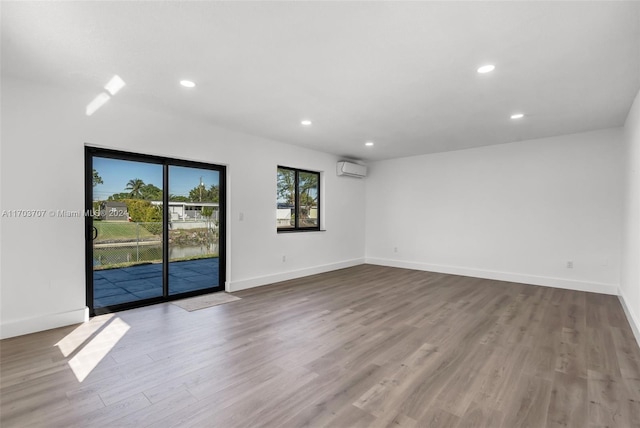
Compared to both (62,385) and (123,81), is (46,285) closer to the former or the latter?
(62,385)

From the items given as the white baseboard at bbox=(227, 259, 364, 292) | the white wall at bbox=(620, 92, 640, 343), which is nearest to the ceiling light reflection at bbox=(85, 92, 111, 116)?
the white baseboard at bbox=(227, 259, 364, 292)

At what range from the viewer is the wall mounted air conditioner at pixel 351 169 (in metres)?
6.63

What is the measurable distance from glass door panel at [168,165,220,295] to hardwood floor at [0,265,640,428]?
2.77 ft

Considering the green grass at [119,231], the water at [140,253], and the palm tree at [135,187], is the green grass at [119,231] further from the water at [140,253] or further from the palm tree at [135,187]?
the palm tree at [135,187]

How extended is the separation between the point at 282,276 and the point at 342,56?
3.94m

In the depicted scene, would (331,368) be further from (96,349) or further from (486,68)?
(486,68)

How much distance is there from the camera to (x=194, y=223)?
4.56 metres

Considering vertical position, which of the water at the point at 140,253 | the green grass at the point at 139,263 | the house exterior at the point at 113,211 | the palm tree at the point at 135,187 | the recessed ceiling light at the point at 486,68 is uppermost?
the recessed ceiling light at the point at 486,68

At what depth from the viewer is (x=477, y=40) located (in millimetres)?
2268

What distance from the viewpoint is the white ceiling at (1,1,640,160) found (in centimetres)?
199

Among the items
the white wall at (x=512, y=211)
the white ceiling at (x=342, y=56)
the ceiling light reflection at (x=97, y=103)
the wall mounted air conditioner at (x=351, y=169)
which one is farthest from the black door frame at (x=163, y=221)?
the white wall at (x=512, y=211)

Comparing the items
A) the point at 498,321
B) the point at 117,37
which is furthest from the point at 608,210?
the point at 117,37

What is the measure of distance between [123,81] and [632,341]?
18.3 ft

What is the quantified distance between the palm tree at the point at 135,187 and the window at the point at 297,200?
2.36m
